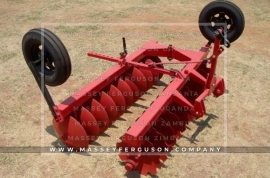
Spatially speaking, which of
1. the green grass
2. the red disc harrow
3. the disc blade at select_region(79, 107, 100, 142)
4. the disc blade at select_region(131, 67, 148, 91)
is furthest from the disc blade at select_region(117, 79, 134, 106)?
the green grass

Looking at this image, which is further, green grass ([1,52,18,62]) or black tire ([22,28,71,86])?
green grass ([1,52,18,62])

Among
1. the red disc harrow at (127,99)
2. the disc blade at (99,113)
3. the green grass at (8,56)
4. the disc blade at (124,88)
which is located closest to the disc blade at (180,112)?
the red disc harrow at (127,99)

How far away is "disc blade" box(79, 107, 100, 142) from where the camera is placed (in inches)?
187

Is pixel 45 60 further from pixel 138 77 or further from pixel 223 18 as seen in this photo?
pixel 223 18

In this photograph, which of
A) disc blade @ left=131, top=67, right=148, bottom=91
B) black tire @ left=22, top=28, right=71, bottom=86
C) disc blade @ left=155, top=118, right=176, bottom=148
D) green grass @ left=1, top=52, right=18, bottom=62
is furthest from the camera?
green grass @ left=1, top=52, right=18, bottom=62

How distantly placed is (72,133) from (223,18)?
143 inches

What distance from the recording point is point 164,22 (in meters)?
10.3

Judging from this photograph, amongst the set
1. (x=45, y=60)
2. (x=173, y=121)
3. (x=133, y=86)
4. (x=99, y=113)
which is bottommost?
(x=173, y=121)

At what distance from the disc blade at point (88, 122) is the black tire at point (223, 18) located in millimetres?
2907

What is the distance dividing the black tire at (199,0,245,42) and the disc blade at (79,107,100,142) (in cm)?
291

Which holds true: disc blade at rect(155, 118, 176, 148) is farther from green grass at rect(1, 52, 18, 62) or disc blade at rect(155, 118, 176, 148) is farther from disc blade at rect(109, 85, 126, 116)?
green grass at rect(1, 52, 18, 62)

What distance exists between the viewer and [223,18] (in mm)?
5762

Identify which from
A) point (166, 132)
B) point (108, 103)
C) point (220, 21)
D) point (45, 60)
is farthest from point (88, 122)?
point (220, 21)

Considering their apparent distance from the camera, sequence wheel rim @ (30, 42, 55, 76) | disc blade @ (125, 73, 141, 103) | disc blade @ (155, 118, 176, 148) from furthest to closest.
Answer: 1. disc blade @ (125, 73, 141, 103)
2. disc blade @ (155, 118, 176, 148)
3. wheel rim @ (30, 42, 55, 76)
